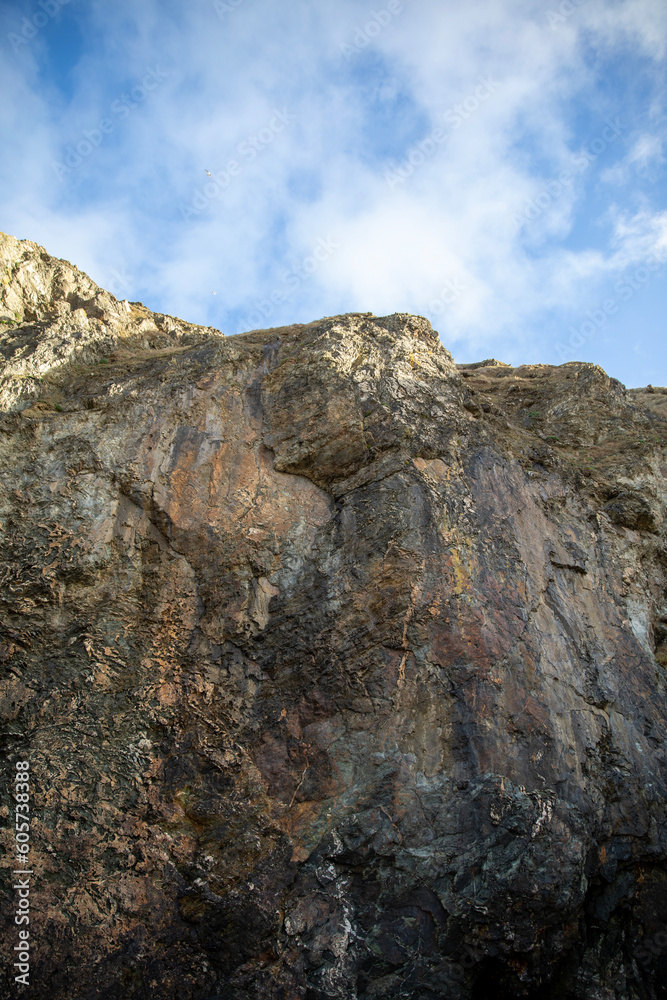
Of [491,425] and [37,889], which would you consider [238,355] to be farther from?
[37,889]

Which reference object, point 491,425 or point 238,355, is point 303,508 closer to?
point 238,355

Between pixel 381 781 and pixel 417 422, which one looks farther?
pixel 417 422

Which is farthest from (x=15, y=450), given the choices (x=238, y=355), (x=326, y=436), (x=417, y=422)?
(x=417, y=422)

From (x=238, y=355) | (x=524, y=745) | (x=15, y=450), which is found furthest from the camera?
(x=238, y=355)

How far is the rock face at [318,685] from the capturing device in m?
7.52

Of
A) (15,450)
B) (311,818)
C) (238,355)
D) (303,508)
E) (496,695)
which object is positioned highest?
(238,355)

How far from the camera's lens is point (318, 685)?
357 inches

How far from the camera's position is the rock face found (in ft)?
24.7

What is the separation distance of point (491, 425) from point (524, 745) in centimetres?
677

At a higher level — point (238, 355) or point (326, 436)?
point (238, 355)

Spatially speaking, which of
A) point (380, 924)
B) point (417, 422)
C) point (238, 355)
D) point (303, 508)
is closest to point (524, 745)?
point (380, 924)

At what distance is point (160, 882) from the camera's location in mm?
7605

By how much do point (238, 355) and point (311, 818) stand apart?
889 cm

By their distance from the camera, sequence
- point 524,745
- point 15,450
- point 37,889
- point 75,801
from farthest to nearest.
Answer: point 15,450 → point 524,745 → point 75,801 → point 37,889
